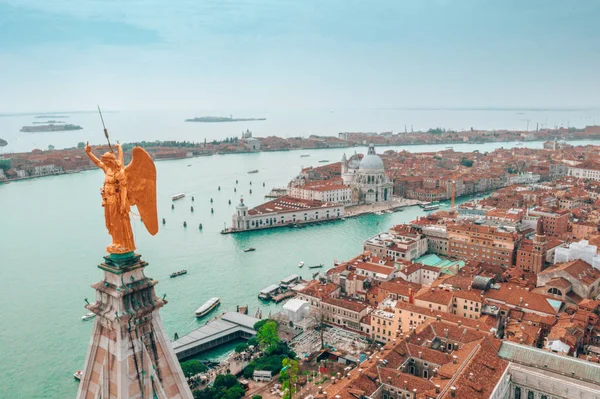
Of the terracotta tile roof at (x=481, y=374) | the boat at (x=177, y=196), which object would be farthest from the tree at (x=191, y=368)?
the boat at (x=177, y=196)

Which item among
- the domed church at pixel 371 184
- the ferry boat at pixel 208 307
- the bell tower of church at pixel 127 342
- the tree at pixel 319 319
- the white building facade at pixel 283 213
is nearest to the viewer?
the bell tower of church at pixel 127 342

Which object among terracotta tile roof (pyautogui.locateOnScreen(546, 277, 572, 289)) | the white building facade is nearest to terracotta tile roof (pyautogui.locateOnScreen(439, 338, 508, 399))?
terracotta tile roof (pyautogui.locateOnScreen(546, 277, 572, 289))

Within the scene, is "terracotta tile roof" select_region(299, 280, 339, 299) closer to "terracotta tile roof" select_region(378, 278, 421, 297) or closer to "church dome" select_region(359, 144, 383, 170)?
"terracotta tile roof" select_region(378, 278, 421, 297)

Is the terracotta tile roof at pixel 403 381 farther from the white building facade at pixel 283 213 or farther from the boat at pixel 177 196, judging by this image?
the boat at pixel 177 196

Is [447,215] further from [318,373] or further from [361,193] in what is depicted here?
[318,373]

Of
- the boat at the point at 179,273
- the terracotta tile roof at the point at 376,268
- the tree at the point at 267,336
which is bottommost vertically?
the boat at the point at 179,273

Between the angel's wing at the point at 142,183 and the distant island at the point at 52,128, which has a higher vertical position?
the distant island at the point at 52,128

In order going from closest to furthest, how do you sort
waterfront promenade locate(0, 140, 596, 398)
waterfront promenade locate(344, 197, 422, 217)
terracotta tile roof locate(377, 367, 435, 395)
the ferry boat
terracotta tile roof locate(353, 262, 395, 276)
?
terracotta tile roof locate(377, 367, 435, 395)
waterfront promenade locate(0, 140, 596, 398)
the ferry boat
terracotta tile roof locate(353, 262, 395, 276)
waterfront promenade locate(344, 197, 422, 217)

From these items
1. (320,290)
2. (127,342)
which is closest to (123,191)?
(127,342)
